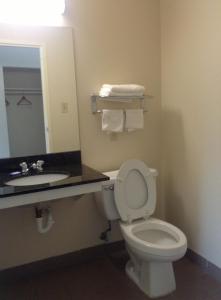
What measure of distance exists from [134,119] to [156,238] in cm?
92

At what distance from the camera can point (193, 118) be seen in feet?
6.70

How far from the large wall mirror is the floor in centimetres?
94

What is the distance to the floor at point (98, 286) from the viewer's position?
5.95 feet

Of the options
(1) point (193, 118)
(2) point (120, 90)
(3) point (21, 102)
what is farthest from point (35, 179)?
(1) point (193, 118)

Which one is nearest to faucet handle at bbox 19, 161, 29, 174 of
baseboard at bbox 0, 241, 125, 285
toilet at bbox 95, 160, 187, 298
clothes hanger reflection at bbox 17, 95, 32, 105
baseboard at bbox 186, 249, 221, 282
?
clothes hanger reflection at bbox 17, 95, 32, 105

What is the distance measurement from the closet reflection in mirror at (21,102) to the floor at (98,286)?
3.11 ft

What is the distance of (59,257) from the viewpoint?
214 cm

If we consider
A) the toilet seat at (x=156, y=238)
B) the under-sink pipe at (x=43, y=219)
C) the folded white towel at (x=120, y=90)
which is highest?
the folded white towel at (x=120, y=90)

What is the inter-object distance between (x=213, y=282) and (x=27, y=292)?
1.31 metres

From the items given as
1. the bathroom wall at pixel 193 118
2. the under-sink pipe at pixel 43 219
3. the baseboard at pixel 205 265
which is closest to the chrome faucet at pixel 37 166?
the under-sink pipe at pixel 43 219

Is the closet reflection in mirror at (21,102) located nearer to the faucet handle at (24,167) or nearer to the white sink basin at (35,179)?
the faucet handle at (24,167)

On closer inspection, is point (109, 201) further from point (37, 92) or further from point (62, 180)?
point (37, 92)

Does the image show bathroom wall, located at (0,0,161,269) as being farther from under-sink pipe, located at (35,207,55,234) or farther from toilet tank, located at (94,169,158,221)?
toilet tank, located at (94,169,158,221)

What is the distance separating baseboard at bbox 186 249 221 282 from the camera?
1.94 m
